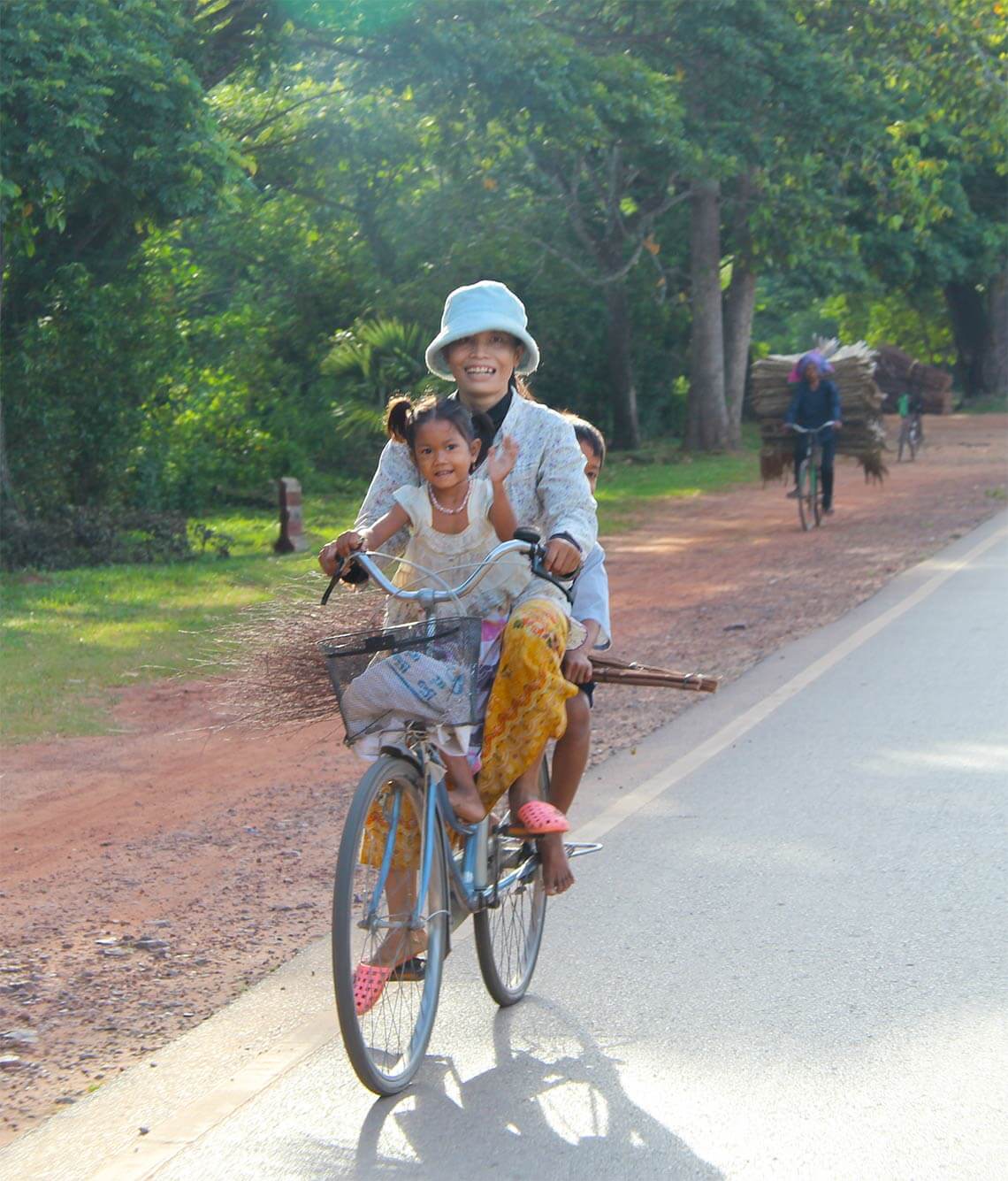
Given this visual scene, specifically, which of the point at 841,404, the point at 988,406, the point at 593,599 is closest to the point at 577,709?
the point at 593,599

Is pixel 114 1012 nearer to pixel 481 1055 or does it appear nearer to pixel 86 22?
pixel 481 1055

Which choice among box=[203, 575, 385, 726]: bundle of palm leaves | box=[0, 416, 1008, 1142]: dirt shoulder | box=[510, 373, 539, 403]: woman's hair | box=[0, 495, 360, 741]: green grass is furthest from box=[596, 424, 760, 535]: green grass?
box=[510, 373, 539, 403]: woman's hair

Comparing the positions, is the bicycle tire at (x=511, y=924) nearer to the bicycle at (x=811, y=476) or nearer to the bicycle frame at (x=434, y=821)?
the bicycle frame at (x=434, y=821)

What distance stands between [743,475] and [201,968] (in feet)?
74.8

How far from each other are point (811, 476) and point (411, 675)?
50.4 ft

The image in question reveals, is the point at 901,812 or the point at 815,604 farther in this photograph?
the point at 815,604

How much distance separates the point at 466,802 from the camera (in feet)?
14.8

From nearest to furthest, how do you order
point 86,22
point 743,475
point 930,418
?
point 86,22 < point 743,475 < point 930,418

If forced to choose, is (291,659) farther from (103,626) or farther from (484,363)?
(103,626)

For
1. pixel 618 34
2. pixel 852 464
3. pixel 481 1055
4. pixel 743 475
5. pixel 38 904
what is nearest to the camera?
pixel 481 1055

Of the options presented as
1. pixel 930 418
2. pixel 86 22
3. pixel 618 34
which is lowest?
pixel 930 418

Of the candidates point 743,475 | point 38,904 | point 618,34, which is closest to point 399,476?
point 38,904

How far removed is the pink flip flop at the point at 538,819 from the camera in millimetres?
4668

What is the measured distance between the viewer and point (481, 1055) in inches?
179
